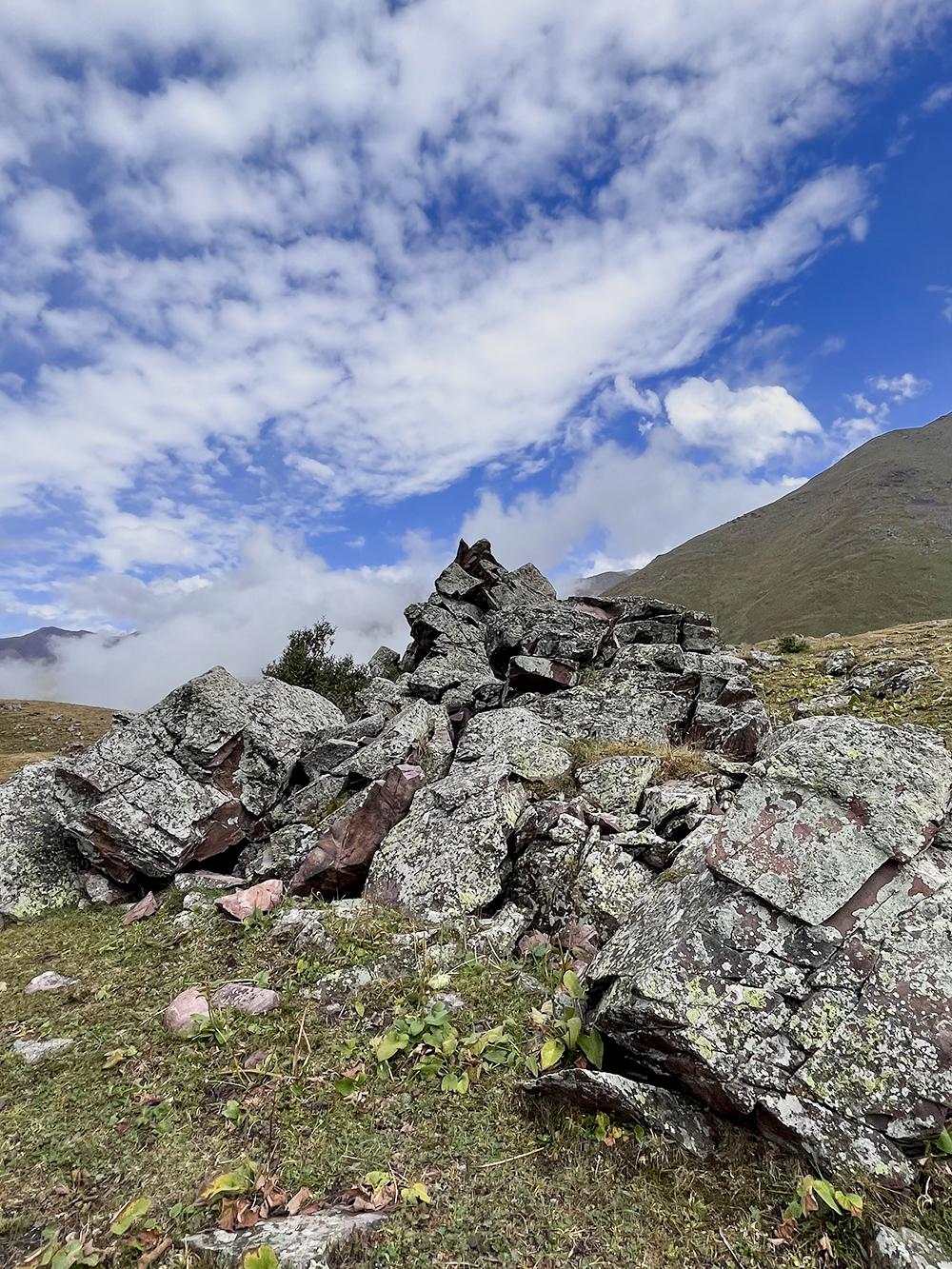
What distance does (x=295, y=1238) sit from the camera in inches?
208

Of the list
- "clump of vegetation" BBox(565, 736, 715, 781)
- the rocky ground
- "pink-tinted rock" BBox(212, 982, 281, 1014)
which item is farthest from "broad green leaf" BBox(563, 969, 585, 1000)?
"clump of vegetation" BBox(565, 736, 715, 781)

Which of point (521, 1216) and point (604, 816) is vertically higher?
point (604, 816)

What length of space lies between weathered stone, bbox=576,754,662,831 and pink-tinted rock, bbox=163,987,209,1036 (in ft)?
27.1

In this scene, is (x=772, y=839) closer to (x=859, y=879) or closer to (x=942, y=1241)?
(x=859, y=879)

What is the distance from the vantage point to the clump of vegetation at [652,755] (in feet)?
47.4

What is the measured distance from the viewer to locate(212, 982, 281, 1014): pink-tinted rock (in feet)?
29.6

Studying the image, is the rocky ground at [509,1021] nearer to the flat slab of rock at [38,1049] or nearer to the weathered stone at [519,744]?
the flat slab of rock at [38,1049]

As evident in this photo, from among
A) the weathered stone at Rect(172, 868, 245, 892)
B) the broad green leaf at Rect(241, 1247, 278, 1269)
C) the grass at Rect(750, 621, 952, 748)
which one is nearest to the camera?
the broad green leaf at Rect(241, 1247, 278, 1269)

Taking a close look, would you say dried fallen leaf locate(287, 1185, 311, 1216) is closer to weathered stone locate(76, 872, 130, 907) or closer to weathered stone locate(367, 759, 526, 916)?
weathered stone locate(367, 759, 526, 916)

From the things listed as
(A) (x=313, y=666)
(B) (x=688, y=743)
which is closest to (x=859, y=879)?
(B) (x=688, y=743)

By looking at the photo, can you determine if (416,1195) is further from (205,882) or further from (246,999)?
(205,882)

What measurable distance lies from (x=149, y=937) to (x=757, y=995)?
11509 millimetres

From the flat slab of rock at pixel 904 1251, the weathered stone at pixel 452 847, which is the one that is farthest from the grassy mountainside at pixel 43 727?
the flat slab of rock at pixel 904 1251

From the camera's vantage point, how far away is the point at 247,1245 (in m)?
5.25
